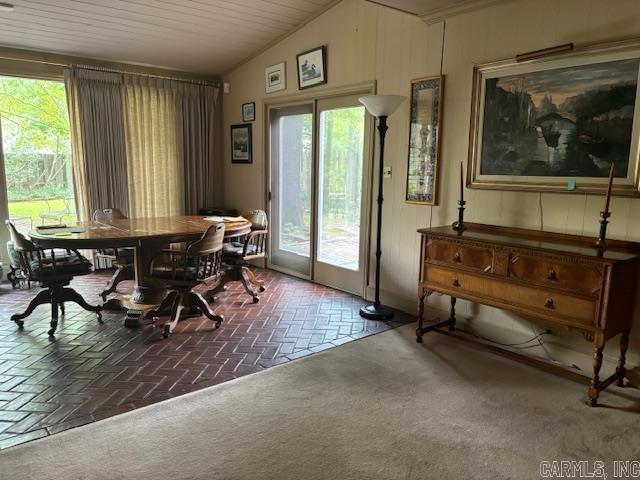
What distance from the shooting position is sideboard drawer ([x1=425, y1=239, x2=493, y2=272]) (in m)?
2.92

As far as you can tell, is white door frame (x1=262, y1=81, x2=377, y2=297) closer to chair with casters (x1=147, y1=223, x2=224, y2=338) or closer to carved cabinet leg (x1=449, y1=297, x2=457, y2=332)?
carved cabinet leg (x1=449, y1=297, x2=457, y2=332)

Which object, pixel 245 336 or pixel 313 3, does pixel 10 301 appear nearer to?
pixel 245 336

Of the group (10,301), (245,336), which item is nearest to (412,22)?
(245,336)

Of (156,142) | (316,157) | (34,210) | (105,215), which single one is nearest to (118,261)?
(105,215)

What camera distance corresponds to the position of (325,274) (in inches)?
193

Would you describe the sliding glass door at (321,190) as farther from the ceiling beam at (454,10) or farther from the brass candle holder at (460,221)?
the brass candle holder at (460,221)

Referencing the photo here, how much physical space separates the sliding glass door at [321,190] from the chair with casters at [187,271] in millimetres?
1527

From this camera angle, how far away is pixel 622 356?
2.69m

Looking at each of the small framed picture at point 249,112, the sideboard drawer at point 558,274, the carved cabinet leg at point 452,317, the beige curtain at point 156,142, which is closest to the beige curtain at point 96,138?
the beige curtain at point 156,142

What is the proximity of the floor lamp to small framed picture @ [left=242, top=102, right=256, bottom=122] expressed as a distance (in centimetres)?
232

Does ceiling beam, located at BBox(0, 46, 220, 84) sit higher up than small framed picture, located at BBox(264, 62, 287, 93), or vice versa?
ceiling beam, located at BBox(0, 46, 220, 84)

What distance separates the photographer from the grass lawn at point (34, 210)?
502cm

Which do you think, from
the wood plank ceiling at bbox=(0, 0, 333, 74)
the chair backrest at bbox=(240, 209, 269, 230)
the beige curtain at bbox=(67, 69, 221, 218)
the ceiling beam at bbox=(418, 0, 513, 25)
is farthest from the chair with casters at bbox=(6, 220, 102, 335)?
the ceiling beam at bbox=(418, 0, 513, 25)

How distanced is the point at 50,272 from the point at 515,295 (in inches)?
131
